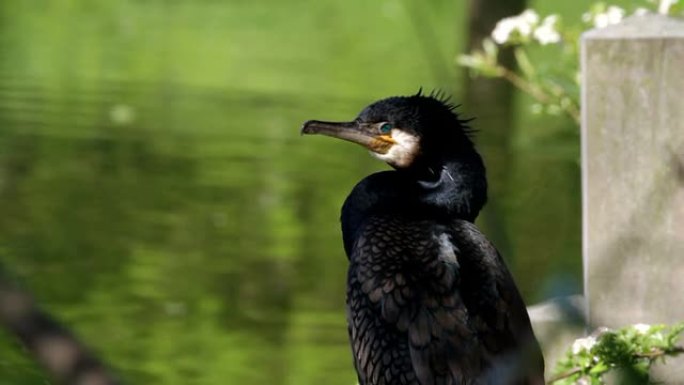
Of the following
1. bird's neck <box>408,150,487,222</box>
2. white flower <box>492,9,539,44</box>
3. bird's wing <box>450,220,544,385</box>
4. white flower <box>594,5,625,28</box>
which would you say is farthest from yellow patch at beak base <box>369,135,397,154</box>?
white flower <box>492,9,539,44</box>

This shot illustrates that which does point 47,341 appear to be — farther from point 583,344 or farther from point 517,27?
point 517,27

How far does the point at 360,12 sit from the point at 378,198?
22.3 m

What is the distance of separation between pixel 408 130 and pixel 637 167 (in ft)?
2.22

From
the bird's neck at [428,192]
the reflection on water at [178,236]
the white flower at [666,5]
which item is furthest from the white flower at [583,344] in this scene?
the white flower at [666,5]

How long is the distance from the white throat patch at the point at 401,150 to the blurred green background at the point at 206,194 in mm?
332

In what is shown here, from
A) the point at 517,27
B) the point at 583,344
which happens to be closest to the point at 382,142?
the point at 583,344

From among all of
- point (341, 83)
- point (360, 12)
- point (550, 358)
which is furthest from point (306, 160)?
point (360, 12)

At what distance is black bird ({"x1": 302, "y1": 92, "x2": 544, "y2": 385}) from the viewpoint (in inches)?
151

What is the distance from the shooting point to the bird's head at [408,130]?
435 centimetres

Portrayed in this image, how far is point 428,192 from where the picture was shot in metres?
4.37

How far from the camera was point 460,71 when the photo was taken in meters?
12.4

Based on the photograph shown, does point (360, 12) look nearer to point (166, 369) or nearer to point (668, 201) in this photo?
point (166, 369)

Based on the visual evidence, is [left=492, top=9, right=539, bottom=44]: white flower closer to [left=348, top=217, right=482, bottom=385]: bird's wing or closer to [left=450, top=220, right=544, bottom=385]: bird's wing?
[left=348, top=217, right=482, bottom=385]: bird's wing

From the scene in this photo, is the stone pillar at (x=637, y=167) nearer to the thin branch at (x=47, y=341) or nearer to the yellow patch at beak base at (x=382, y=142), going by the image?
the yellow patch at beak base at (x=382, y=142)
